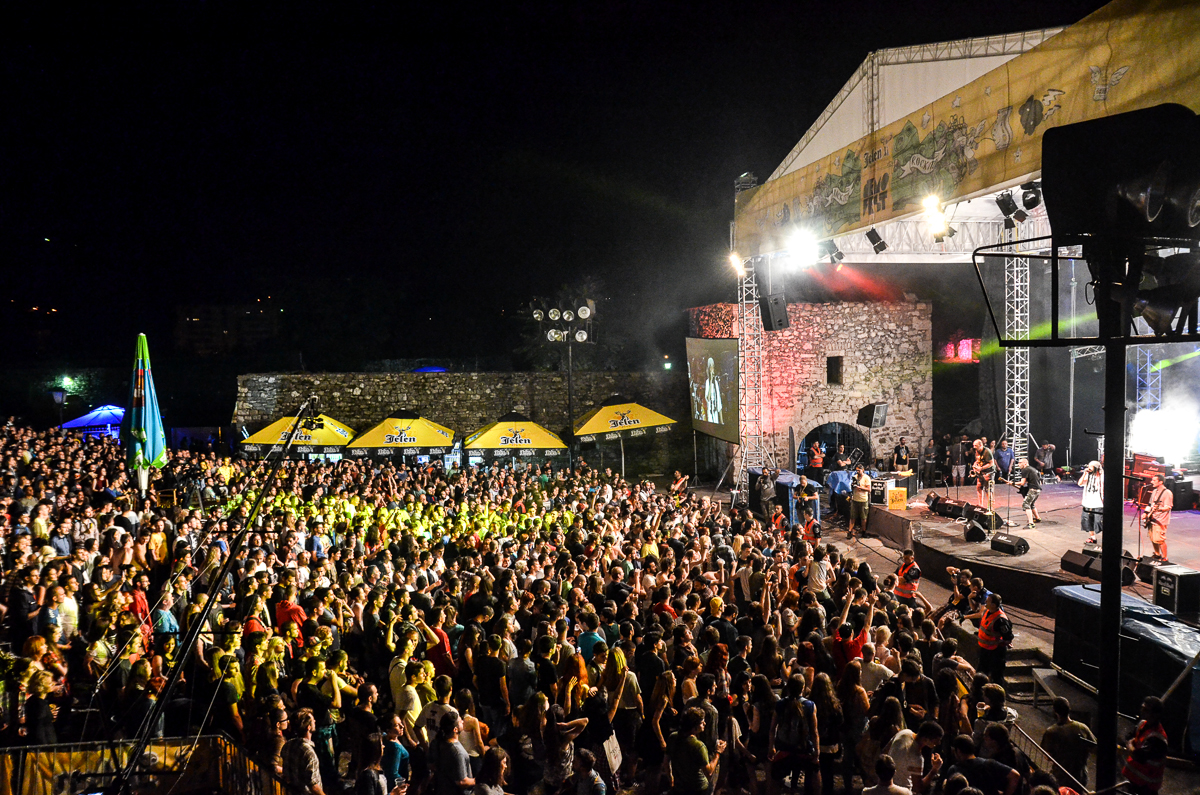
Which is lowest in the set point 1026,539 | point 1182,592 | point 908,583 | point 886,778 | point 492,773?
point 1026,539

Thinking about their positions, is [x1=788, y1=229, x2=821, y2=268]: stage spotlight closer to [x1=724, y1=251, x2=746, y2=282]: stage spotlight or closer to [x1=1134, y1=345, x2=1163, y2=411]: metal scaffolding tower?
[x1=724, y1=251, x2=746, y2=282]: stage spotlight

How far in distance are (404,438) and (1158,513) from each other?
12366 mm

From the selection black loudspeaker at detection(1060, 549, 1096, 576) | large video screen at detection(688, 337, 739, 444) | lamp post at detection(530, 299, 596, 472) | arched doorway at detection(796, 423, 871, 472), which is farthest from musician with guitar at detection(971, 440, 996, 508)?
lamp post at detection(530, 299, 596, 472)

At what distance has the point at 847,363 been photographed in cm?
1662

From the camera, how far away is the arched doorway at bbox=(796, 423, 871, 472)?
1697cm

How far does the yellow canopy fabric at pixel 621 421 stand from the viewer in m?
15.0

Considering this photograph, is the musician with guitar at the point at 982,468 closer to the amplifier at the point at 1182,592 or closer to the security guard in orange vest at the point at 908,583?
the amplifier at the point at 1182,592

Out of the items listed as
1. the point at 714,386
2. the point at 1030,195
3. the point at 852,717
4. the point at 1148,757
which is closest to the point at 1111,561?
the point at 1148,757

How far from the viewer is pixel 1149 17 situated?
16.3 feet

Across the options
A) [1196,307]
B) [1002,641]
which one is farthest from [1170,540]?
[1196,307]

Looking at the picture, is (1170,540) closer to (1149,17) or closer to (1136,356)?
(1136,356)

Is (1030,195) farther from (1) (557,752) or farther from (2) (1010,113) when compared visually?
(1) (557,752)

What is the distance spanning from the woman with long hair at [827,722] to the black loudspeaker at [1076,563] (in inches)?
232

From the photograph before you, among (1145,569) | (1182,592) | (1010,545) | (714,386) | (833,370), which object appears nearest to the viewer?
(1182,592)
